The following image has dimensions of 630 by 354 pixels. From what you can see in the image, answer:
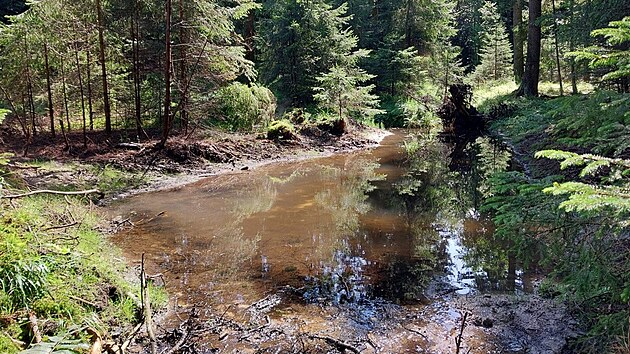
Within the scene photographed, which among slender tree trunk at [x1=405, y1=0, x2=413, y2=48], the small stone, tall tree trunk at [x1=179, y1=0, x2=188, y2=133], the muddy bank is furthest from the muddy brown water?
slender tree trunk at [x1=405, y1=0, x2=413, y2=48]

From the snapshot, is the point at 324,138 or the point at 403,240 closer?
the point at 403,240

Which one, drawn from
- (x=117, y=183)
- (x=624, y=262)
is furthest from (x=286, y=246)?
(x=117, y=183)

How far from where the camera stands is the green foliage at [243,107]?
55.6 ft

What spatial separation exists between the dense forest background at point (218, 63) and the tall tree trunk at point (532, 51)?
51 mm

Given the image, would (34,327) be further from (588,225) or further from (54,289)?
(588,225)

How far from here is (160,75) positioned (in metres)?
16.4

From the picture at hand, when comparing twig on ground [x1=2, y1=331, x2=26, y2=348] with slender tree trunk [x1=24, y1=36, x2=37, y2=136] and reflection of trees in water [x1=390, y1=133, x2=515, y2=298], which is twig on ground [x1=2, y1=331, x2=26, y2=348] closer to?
reflection of trees in water [x1=390, y1=133, x2=515, y2=298]

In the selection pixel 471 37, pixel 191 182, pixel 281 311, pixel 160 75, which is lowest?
pixel 281 311

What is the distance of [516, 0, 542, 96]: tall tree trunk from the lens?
20.5m

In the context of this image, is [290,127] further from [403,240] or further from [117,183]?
[403,240]

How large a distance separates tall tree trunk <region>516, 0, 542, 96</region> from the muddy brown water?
9694 mm

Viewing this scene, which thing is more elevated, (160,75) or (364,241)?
(160,75)

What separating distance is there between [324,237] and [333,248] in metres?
0.61

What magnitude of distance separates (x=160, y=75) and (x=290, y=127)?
501 cm
